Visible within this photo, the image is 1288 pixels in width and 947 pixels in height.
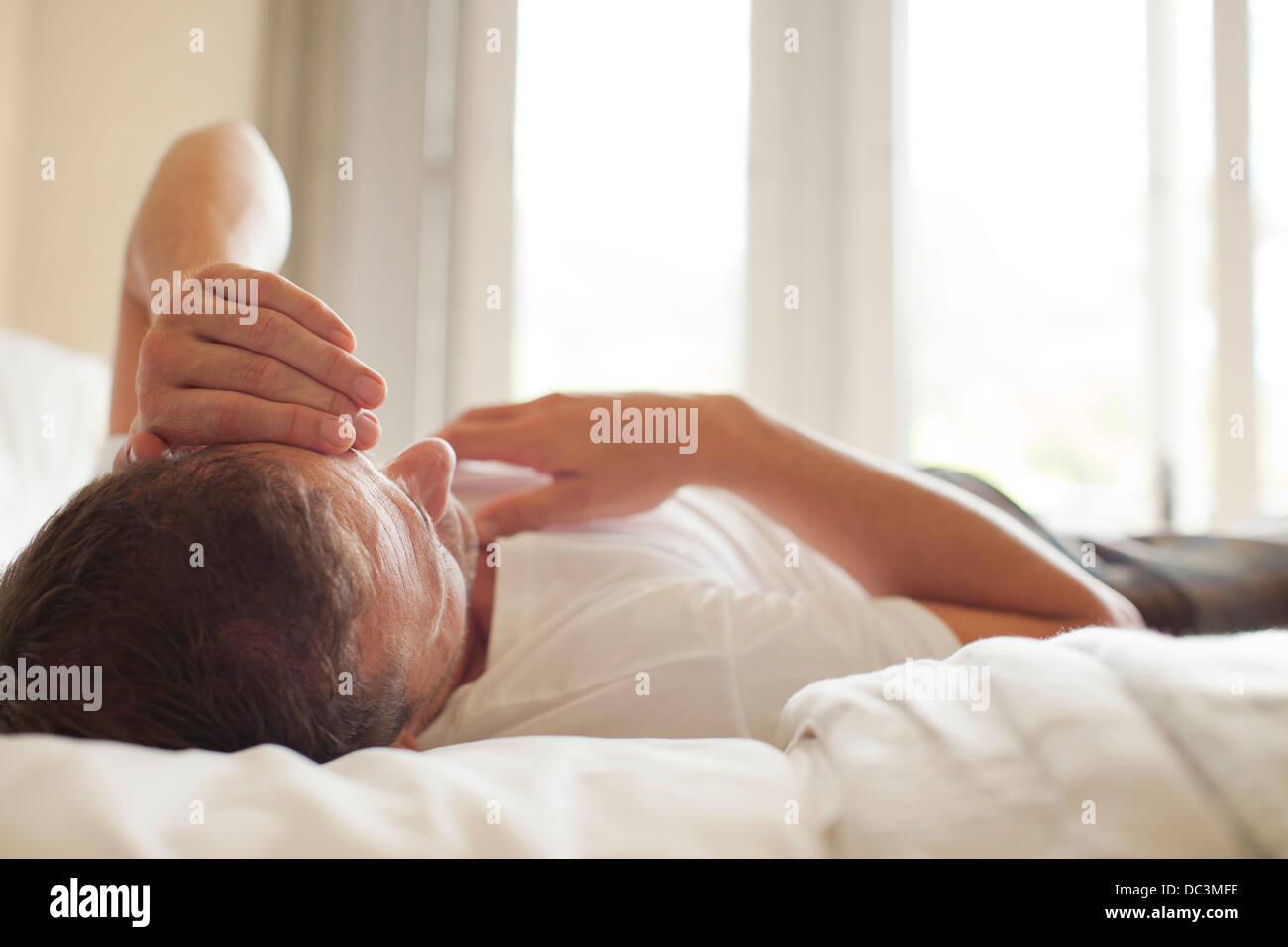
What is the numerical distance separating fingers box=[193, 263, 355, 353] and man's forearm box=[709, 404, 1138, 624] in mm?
400

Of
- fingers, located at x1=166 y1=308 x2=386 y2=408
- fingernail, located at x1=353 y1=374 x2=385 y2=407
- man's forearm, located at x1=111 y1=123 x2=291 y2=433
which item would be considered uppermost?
man's forearm, located at x1=111 y1=123 x2=291 y2=433

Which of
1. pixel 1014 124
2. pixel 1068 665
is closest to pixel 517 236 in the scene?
pixel 1014 124

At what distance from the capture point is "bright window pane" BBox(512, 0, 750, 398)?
2082 mm

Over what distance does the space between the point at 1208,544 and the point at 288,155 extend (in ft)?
6.71

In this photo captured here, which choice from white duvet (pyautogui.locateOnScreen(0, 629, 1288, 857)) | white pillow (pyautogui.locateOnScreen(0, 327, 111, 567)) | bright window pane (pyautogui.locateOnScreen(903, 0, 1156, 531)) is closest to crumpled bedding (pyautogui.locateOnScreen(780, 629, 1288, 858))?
white duvet (pyautogui.locateOnScreen(0, 629, 1288, 857))

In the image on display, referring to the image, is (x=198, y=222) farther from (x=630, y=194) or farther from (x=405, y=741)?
(x=630, y=194)

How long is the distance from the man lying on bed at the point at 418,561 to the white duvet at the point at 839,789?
0.08 metres

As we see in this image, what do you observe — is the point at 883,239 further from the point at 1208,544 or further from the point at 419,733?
the point at 419,733

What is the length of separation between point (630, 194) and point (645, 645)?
1690 mm

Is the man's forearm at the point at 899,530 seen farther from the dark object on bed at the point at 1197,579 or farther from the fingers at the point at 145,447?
the fingers at the point at 145,447

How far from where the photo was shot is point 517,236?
6.85ft

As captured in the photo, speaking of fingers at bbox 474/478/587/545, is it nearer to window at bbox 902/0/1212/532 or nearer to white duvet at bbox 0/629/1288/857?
white duvet at bbox 0/629/1288/857

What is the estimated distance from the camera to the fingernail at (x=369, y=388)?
0.49m

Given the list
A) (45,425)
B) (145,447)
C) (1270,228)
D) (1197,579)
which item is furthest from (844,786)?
(1270,228)
